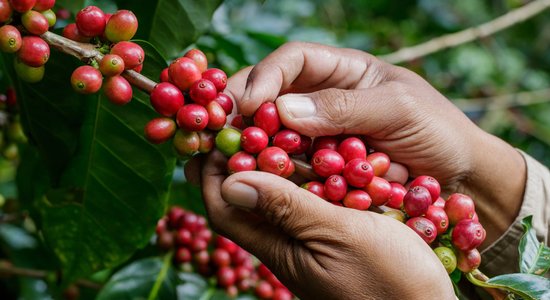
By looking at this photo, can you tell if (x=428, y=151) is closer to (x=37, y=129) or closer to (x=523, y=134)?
(x=37, y=129)

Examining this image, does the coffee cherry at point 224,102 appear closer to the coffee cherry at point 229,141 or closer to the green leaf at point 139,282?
the coffee cherry at point 229,141

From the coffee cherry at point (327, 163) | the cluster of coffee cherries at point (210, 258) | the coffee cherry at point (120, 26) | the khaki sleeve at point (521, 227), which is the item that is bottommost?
the cluster of coffee cherries at point (210, 258)

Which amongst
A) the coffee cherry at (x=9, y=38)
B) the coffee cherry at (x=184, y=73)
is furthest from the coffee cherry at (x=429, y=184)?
the coffee cherry at (x=9, y=38)

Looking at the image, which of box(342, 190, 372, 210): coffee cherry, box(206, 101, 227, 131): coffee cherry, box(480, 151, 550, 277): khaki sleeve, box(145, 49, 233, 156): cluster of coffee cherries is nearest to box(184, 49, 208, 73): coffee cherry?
box(145, 49, 233, 156): cluster of coffee cherries

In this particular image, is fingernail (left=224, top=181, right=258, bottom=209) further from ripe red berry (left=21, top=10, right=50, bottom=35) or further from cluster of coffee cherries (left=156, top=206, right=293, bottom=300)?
cluster of coffee cherries (left=156, top=206, right=293, bottom=300)

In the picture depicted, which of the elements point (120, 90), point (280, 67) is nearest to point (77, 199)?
point (120, 90)

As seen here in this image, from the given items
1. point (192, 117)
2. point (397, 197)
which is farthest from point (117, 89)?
point (397, 197)

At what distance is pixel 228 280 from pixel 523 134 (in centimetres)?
304

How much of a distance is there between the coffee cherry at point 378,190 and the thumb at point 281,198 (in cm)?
9

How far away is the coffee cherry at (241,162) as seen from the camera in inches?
45.6

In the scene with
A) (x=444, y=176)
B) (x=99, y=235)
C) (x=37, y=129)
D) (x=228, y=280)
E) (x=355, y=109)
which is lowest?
(x=228, y=280)

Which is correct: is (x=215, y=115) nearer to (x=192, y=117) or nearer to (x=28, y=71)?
(x=192, y=117)

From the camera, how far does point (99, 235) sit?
5.10 ft

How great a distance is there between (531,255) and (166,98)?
0.83 meters
